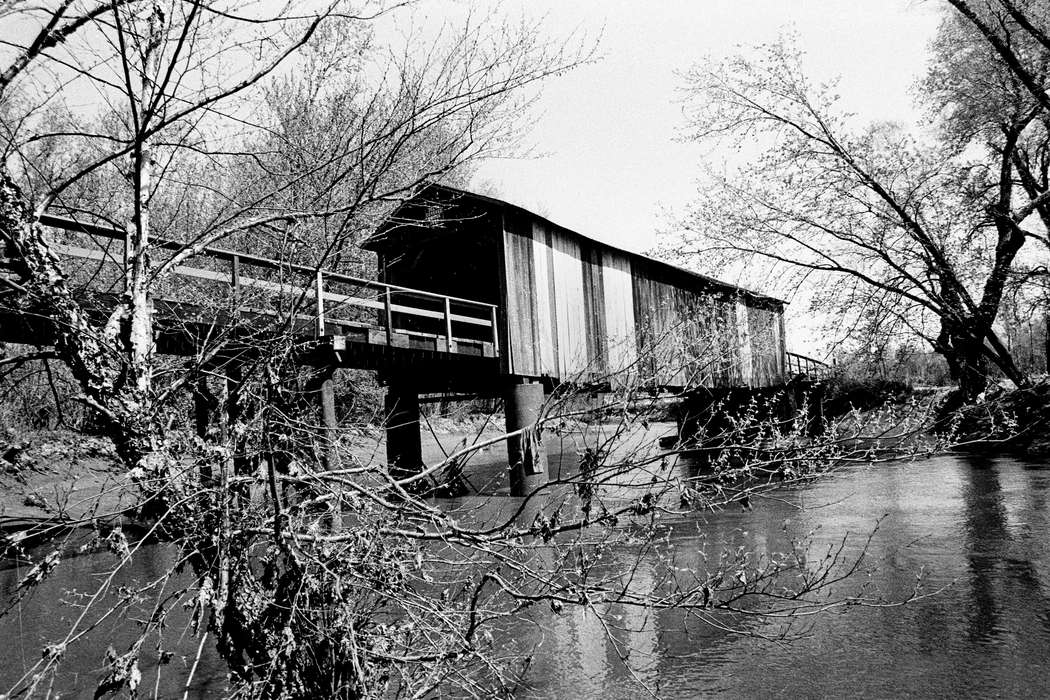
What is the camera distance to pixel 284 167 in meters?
8.30

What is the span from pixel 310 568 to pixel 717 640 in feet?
13.3

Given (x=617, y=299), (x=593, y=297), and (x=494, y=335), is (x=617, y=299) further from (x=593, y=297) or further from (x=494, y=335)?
(x=494, y=335)

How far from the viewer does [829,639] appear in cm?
658

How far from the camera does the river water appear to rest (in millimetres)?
5711

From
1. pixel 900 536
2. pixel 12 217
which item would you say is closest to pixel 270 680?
pixel 12 217

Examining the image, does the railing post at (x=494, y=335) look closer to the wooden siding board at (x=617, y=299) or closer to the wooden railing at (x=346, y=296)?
the wooden railing at (x=346, y=296)

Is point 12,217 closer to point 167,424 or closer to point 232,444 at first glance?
point 167,424

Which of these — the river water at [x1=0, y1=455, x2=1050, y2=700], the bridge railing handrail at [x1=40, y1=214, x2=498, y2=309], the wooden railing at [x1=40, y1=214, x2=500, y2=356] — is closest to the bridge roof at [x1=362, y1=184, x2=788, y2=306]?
the wooden railing at [x1=40, y1=214, x2=500, y2=356]

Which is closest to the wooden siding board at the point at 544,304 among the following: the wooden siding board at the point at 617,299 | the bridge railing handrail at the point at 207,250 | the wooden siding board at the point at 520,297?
the wooden siding board at the point at 520,297

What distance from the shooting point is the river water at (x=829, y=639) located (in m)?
5.71

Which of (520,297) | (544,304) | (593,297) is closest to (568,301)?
(544,304)

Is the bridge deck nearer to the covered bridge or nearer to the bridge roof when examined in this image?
the covered bridge

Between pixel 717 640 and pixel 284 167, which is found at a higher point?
pixel 284 167

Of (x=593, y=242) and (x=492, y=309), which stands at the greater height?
(x=593, y=242)
